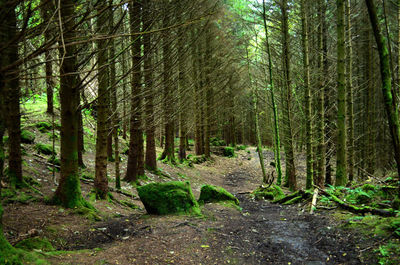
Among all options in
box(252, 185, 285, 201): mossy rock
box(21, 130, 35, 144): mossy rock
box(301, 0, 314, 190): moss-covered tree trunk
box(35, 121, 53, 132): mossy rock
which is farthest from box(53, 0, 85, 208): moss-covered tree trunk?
box(301, 0, 314, 190): moss-covered tree trunk

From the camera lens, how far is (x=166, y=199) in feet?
19.0

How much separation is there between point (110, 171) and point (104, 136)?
3592 millimetres

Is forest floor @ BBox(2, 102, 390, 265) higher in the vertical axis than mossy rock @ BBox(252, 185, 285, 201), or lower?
higher

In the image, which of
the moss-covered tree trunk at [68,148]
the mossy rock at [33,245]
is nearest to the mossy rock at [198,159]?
the moss-covered tree trunk at [68,148]

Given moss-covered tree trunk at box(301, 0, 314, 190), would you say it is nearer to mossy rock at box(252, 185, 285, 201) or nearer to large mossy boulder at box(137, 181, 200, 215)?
mossy rock at box(252, 185, 285, 201)

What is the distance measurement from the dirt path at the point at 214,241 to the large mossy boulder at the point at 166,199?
267mm

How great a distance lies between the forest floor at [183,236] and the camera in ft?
11.9

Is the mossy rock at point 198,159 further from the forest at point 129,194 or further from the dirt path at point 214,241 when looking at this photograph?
the dirt path at point 214,241

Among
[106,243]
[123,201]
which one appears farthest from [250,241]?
[123,201]

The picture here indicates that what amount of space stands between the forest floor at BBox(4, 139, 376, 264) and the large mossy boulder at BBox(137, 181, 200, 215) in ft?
0.89

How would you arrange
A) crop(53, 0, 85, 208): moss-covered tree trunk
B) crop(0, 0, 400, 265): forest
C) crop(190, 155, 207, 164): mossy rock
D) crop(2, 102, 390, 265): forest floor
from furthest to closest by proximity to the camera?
1. crop(190, 155, 207, 164): mossy rock
2. crop(53, 0, 85, 208): moss-covered tree trunk
3. crop(2, 102, 390, 265): forest floor
4. crop(0, 0, 400, 265): forest

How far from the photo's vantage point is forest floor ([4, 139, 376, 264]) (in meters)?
3.62

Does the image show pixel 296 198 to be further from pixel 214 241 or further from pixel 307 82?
pixel 214 241

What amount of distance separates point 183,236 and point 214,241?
1.84 feet
